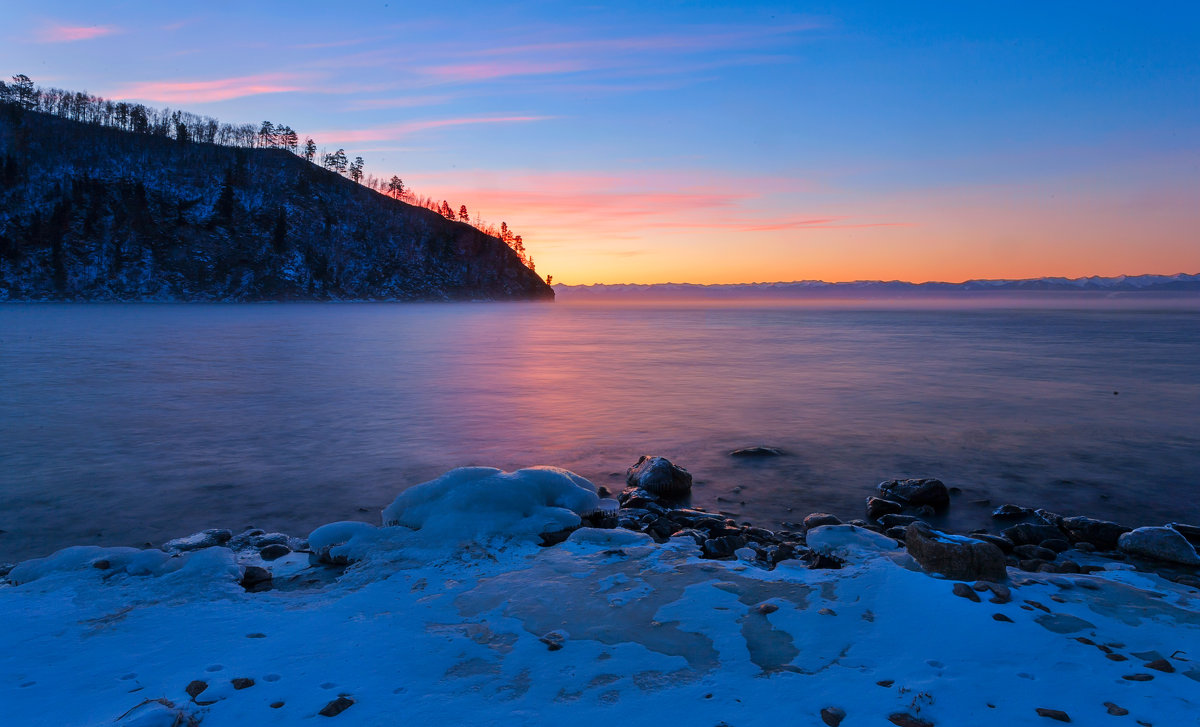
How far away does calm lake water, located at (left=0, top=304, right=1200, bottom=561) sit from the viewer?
9125mm

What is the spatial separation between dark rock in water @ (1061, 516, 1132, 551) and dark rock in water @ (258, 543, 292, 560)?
9.69 meters

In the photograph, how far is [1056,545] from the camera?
738cm

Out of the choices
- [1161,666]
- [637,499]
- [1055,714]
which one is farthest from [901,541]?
[1055,714]

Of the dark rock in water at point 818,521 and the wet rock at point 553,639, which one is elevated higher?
the wet rock at point 553,639

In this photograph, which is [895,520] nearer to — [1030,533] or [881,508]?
[881,508]

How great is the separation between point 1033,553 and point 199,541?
982 cm

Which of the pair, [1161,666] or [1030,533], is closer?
[1161,666]

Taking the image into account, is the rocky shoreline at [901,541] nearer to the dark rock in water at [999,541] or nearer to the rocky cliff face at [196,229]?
the dark rock in water at [999,541]

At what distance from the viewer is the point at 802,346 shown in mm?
40219

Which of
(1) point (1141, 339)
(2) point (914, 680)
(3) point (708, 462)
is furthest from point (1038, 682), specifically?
(1) point (1141, 339)

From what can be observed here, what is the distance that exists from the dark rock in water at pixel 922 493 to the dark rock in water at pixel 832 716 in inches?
243

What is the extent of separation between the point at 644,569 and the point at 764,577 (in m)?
1.20

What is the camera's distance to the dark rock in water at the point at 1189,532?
761 centimetres

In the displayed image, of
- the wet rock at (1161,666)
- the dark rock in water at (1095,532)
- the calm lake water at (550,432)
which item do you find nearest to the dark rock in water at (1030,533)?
the dark rock in water at (1095,532)
